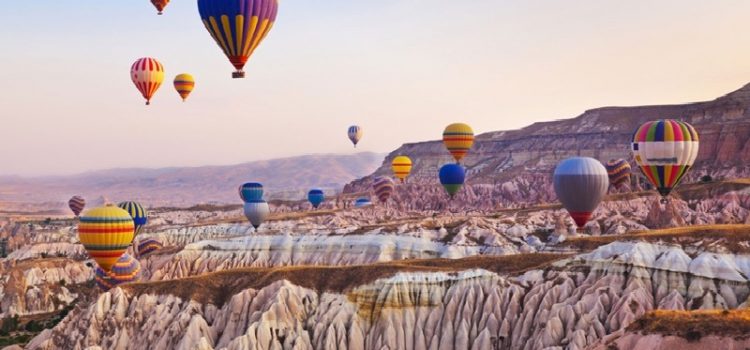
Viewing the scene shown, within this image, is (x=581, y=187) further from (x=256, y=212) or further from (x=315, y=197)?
(x=315, y=197)

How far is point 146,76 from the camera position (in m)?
93.3

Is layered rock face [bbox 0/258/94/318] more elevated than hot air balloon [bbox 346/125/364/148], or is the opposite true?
hot air balloon [bbox 346/125/364/148]

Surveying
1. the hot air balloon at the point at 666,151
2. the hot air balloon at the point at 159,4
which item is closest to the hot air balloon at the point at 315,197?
the hot air balloon at the point at 159,4

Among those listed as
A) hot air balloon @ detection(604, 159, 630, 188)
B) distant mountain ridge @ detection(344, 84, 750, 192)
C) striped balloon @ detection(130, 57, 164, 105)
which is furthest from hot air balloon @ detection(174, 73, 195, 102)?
distant mountain ridge @ detection(344, 84, 750, 192)

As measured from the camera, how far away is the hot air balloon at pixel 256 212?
12250 centimetres

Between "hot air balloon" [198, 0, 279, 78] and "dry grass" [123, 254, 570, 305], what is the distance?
16.8 meters

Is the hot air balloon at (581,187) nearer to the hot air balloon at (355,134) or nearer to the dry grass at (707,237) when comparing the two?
the dry grass at (707,237)

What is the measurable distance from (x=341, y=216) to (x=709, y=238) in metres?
81.1

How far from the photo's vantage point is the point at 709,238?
57656 millimetres

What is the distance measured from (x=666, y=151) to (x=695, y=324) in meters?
45.0

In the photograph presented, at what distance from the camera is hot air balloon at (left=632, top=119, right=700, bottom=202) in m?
74.3

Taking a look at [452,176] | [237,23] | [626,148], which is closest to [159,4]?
[237,23]

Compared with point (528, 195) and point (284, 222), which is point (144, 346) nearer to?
point (284, 222)

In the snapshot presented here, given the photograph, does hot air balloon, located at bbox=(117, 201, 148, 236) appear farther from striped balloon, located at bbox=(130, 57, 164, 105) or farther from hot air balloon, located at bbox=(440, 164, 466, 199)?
hot air balloon, located at bbox=(440, 164, 466, 199)
